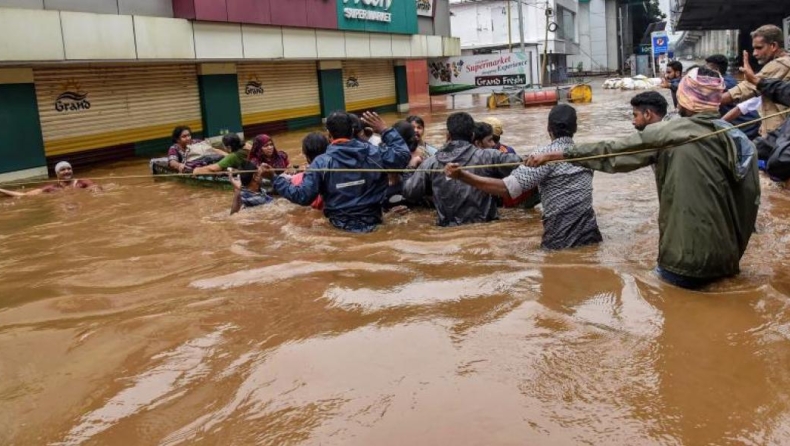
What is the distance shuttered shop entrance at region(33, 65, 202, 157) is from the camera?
13.5 meters

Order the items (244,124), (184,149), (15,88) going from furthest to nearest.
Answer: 1. (244,124)
2. (15,88)
3. (184,149)

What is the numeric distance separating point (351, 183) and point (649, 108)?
9.84 ft

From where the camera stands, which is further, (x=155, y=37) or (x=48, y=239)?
(x=155, y=37)

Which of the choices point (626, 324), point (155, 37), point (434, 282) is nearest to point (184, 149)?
→ point (155, 37)

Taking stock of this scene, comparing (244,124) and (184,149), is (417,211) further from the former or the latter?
(244,124)

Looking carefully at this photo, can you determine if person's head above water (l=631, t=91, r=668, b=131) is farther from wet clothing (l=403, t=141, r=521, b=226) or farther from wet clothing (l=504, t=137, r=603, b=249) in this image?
wet clothing (l=403, t=141, r=521, b=226)

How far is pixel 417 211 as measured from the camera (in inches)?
287

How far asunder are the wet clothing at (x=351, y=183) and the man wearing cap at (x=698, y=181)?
105 inches

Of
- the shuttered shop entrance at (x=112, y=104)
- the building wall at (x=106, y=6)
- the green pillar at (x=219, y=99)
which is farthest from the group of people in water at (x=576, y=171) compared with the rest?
the green pillar at (x=219, y=99)

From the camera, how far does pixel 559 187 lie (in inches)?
201

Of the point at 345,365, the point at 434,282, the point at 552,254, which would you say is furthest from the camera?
the point at 552,254

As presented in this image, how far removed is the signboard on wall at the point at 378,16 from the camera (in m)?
20.9

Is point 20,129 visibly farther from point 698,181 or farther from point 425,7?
point 425,7

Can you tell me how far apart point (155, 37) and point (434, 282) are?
38.3 feet
